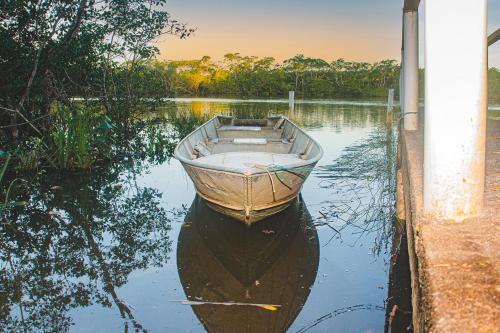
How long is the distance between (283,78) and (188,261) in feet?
189

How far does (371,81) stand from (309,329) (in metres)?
55.2

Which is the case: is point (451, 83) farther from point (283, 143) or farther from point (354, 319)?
point (283, 143)

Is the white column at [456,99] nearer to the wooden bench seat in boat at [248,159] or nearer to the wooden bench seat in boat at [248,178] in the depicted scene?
the wooden bench seat in boat at [248,178]

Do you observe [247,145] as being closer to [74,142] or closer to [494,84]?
[74,142]

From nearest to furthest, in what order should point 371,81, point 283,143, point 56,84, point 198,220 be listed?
point 198,220 → point 283,143 → point 56,84 → point 371,81

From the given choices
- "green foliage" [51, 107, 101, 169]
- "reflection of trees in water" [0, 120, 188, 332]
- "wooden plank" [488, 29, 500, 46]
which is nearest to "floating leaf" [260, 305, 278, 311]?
"reflection of trees in water" [0, 120, 188, 332]

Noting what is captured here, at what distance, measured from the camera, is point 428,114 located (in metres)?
2.42

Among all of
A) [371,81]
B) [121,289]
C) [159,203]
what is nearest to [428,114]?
[121,289]

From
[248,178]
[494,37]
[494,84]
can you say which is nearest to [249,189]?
[248,178]

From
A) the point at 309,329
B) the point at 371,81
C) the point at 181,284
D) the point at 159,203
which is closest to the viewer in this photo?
the point at 309,329

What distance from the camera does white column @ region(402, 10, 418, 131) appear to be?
7383mm

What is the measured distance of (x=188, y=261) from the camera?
475 centimetres

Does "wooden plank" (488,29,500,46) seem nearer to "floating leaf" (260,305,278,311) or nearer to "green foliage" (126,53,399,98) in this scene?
"floating leaf" (260,305,278,311)

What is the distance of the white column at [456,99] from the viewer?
2.24m
